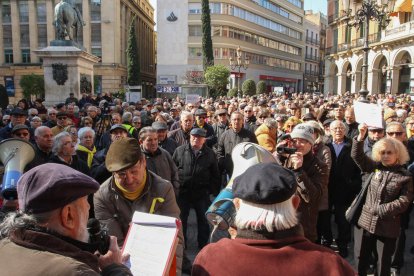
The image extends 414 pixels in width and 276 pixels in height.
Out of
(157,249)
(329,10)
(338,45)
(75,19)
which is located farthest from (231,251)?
(329,10)

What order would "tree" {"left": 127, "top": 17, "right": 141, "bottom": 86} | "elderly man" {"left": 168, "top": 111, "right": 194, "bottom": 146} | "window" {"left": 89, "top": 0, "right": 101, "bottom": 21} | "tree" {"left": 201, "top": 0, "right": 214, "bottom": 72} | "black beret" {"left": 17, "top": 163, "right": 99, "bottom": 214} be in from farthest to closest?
"window" {"left": 89, "top": 0, "right": 101, "bottom": 21} → "tree" {"left": 127, "top": 17, "right": 141, "bottom": 86} → "tree" {"left": 201, "top": 0, "right": 214, "bottom": 72} → "elderly man" {"left": 168, "top": 111, "right": 194, "bottom": 146} → "black beret" {"left": 17, "top": 163, "right": 99, "bottom": 214}

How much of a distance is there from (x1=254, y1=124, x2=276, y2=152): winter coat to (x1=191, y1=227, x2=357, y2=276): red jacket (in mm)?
4045

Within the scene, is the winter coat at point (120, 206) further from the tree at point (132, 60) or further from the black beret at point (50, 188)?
the tree at point (132, 60)

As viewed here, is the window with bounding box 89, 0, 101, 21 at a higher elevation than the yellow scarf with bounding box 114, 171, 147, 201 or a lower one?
higher

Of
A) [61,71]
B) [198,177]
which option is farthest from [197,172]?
[61,71]

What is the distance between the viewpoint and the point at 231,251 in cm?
188

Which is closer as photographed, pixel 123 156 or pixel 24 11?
pixel 123 156

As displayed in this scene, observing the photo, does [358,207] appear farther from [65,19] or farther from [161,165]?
[65,19]

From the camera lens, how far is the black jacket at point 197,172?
5637 mm

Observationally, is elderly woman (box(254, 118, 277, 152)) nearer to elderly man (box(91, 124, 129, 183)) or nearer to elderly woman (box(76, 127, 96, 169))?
elderly man (box(91, 124, 129, 183))

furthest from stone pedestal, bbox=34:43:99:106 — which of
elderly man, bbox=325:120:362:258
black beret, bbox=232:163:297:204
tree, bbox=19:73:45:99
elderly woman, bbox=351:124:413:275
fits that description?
tree, bbox=19:73:45:99

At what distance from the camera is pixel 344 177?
223 inches

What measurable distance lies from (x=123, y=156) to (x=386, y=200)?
2821mm

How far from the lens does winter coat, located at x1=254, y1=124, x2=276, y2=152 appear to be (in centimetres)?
600
